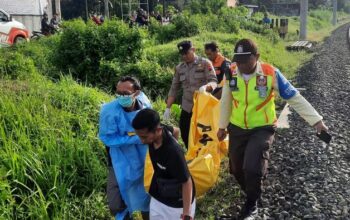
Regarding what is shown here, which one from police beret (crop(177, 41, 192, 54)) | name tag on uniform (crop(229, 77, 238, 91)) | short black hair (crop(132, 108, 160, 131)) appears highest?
police beret (crop(177, 41, 192, 54))

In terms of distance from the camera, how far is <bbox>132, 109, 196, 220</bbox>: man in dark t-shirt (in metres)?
3.15

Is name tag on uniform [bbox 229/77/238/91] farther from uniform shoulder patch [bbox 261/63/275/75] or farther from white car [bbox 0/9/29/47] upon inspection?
white car [bbox 0/9/29/47]

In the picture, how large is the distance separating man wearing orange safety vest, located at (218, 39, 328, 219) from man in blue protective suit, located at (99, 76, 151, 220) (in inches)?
40.5

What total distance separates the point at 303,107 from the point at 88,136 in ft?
8.09

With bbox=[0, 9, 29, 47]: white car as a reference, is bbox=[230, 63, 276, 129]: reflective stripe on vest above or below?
below

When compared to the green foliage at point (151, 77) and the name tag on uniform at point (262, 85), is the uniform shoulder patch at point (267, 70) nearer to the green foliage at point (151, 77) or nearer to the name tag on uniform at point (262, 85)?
the name tag on uniform at point (262, 85)

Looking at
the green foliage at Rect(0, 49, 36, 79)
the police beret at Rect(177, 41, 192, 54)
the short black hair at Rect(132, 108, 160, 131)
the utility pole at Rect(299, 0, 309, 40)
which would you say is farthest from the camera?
the utility pole at Rect(299, 0, 309, 40)

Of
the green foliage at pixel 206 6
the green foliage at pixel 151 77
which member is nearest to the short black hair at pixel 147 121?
the green foliage at pixel 151 77

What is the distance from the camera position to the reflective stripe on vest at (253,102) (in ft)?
14.3

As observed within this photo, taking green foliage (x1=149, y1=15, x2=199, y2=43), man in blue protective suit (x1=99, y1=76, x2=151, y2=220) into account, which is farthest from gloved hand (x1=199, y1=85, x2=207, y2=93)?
green foliage (x1=149, y1=15, x2=199, y2=43)

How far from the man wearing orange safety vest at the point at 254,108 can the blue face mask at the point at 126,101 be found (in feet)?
3.72

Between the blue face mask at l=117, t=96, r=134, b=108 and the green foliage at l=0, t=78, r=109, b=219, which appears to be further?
the green foliage at l=0, t=78, r=109, b=219

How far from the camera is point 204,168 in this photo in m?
4.65

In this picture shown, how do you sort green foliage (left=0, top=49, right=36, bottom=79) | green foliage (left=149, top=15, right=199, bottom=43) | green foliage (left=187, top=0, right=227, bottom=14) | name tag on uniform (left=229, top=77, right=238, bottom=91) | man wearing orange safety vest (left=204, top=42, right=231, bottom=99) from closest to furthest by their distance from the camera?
1. name tag on uniform (left=229, top=77, right=238, bottom=91)
2. man wearing orange safety vest (left=204, top=42, right=231, bottom=99)
3. green foliage (left=0, top=49, right=36, bottom=79)
4. green foliage (left=149, top=15, right=199, bottom=43)
5. green foliage (left=187, top=0, right=227, bottom=14)
